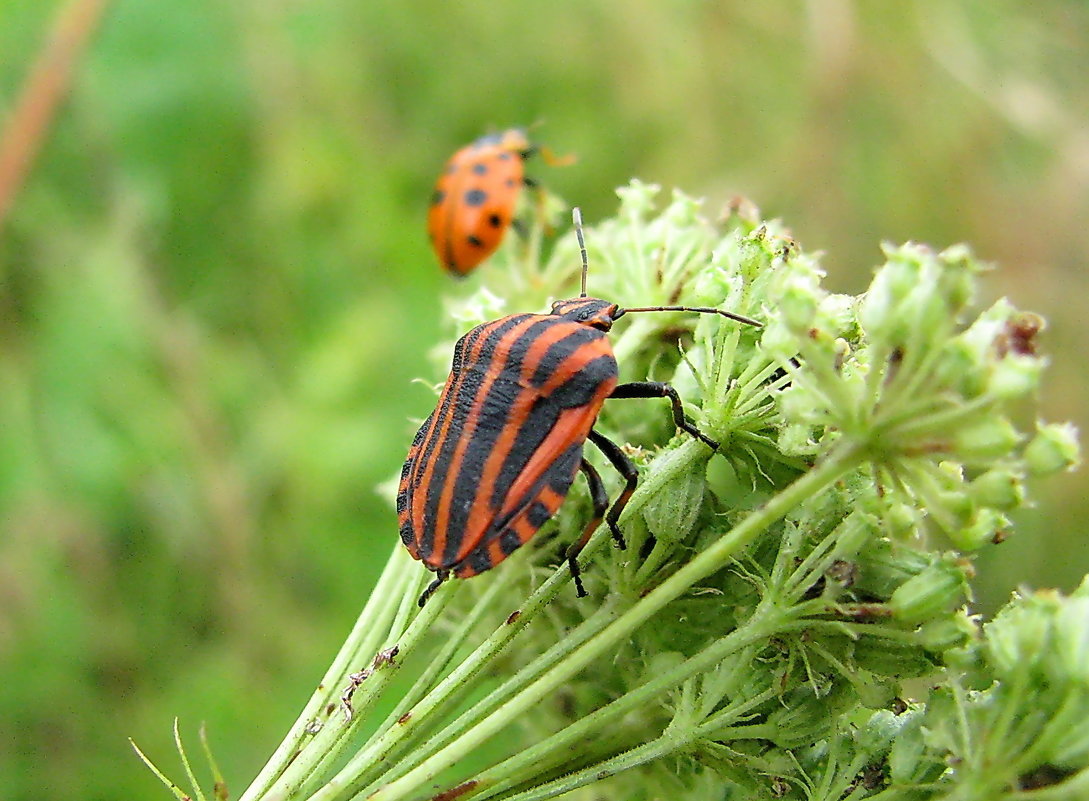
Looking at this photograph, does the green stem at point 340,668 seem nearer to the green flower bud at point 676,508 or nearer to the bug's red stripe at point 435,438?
the bug's red stripe at point 435,438

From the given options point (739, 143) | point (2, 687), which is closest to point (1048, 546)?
point (739, 143)

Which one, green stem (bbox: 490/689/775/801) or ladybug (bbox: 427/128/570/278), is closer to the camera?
green stem (bbox: 490/689/775/801)

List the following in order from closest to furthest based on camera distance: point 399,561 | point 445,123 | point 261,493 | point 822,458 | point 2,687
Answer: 1. point 822,458
2. point 399,561
3. point 2,687
4. point 261,493
5. point 445,123

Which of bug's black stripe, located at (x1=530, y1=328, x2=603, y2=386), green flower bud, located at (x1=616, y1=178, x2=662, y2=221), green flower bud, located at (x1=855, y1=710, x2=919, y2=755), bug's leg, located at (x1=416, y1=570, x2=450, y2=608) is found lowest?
green flower bud, located at (x1=855, y1=710, x2=919, y2=755)

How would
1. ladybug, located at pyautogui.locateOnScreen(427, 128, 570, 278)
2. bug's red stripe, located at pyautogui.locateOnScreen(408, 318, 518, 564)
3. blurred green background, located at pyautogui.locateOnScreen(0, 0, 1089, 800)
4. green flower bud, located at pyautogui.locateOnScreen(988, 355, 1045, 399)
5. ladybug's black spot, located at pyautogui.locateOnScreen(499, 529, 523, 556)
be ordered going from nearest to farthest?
green flower bud, located at pyautogui.locateOnScreen(988, 355, 1045, 399) < ladybug's black spot, located at pyautogui.locateOnScreen(499, 529, 523, 556) < bug's red stripe, located at pyautogui.locateOnScreen(408, 318, 518, 564) < blurred green background, located at pyautogui.locateOnScreen(0, 0, 1089, 800) < ladybug, located at pyautogui.locateOnScreen(427, 128, 570, 278)

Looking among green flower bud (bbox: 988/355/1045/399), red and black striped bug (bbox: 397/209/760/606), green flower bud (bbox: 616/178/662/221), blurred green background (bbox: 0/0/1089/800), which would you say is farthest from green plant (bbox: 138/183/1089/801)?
blurred green background (bbox: 0/0/1089/800)

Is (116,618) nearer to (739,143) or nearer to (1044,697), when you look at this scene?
(1044,697)

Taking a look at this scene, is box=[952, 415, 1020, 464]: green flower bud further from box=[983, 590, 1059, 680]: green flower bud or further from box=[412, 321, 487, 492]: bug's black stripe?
box=[412, 321, 487, 492]: bug's black stripe
